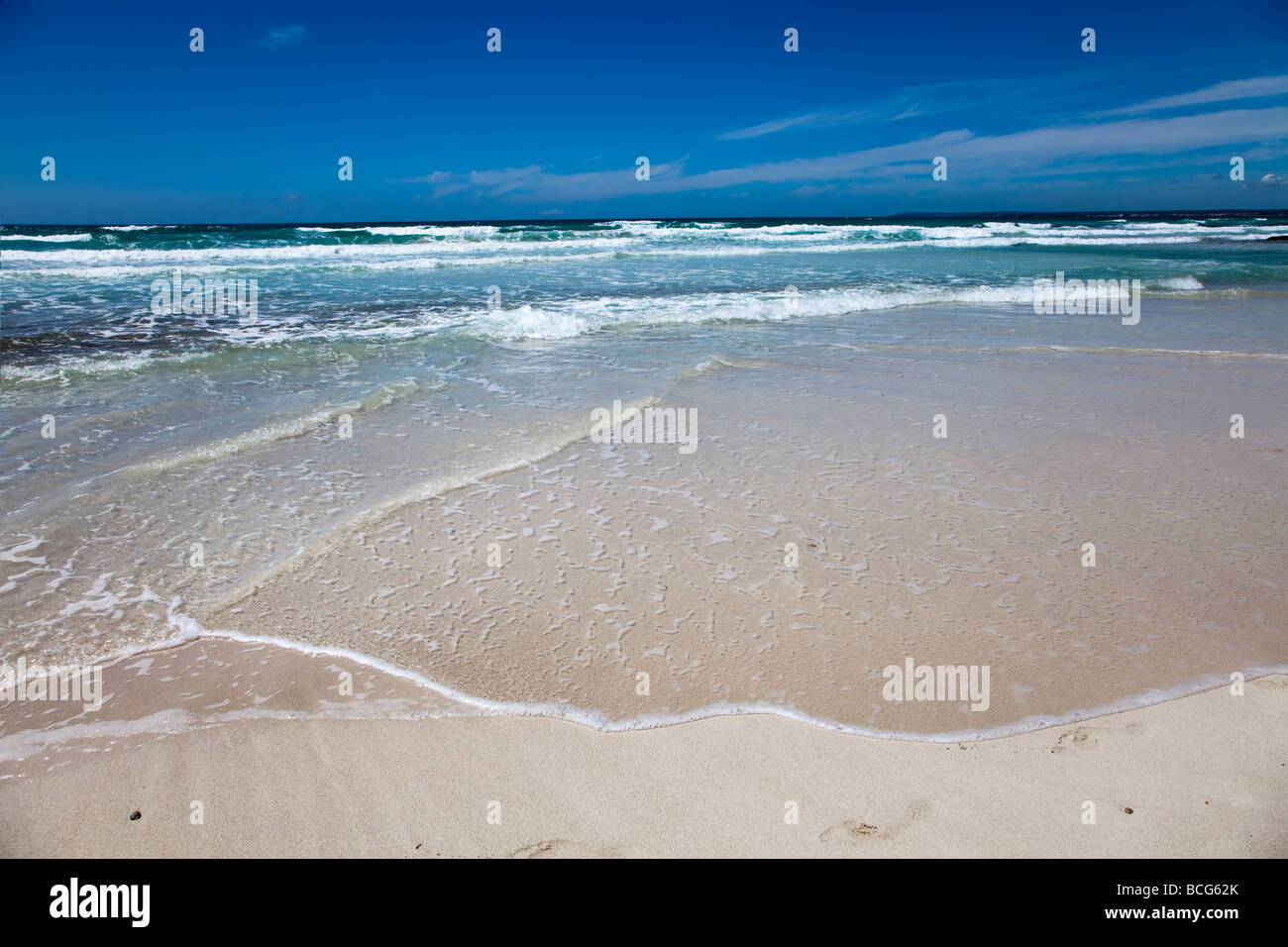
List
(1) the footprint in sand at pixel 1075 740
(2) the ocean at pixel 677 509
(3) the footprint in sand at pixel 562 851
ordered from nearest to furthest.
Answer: (3) the footprint in sand at pixel 562 851
(1) the footprint in sand at pixel 1075 740
(2) the ocean at pixel 677 509

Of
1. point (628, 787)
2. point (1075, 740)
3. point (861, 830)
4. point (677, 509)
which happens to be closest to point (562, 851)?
point (628, 787)

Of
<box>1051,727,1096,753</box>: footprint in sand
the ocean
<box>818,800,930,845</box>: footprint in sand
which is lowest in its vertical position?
<box>818,800,930,845</box>: footprint in sand

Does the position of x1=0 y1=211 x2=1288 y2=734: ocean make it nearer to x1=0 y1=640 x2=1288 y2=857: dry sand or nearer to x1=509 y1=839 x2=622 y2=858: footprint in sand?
x1=0 y1=640 x2=1288 y2=857: dry sand

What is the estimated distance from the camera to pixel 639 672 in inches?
114

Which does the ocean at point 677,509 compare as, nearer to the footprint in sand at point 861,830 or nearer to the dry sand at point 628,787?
the dry sand at point 628,787

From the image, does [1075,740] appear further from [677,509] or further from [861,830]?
[677,509]

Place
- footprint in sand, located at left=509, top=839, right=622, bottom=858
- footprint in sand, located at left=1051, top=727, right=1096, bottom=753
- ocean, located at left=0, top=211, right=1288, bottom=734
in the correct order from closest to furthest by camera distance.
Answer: footprint in sand, located at left=509, top=839, right=622, bottom=858 → footprint in sand, located at left=1051, top=727, right=1096, bottom=753 → ocean, located at left=0, top=211, right=1288, bottom=734

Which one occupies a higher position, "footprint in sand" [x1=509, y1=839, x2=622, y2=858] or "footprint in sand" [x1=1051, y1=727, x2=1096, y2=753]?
"footprint in sand" [x1=1051, y1=727, x2=1096, y2=753]

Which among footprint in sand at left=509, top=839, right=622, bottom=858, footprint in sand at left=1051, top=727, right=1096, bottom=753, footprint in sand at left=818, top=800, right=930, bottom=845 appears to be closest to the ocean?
footprint in sand at left=1051, top=727, right=1096, bottom=753

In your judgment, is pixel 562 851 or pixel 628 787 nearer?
pixel 562 851

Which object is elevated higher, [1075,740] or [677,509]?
[677,509]

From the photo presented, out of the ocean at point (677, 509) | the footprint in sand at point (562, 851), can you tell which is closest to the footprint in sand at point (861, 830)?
the ocean at point (677, 509)
